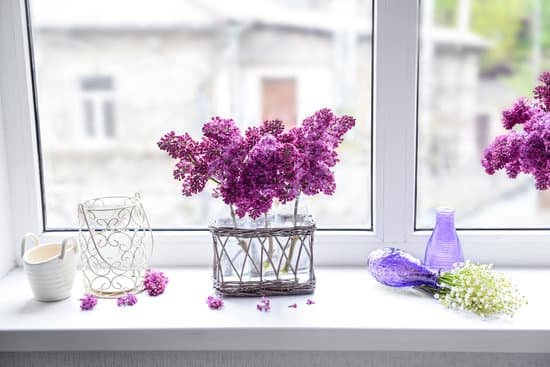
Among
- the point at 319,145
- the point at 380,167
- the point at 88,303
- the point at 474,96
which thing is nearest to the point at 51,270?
the point at 88,303

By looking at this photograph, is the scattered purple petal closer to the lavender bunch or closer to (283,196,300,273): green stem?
(283,196,300,273): green stem

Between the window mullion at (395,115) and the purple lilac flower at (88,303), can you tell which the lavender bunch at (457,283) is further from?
the purple lilac flower at (88,303)

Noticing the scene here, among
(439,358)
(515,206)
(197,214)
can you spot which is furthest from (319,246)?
(515,206)

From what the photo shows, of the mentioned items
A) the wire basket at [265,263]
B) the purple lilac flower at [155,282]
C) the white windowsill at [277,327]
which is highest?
the wire basket at [265,263]

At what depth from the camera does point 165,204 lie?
179 centimetres

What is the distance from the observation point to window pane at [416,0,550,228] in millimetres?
1439

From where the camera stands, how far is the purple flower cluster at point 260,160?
104 centimetres

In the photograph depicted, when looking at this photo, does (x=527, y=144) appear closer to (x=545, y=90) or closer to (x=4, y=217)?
(x=545, y=90)

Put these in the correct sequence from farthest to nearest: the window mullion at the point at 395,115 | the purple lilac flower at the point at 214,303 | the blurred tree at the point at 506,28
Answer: the blurred tree at the point at 506,28
the window mullion at the point at 395,115
the purple lilac flower at the point at 214,303

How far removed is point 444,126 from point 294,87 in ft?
1.92

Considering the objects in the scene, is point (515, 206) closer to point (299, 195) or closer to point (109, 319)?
point (299, 195)

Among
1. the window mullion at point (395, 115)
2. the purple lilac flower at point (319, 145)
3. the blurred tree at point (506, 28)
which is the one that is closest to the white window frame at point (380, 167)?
the window mullion at point (395, 115)

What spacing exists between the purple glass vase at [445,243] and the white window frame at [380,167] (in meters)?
0.13

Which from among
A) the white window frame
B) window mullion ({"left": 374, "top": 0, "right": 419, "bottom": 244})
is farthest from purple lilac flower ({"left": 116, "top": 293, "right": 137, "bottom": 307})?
window mullion ({"left": 374, "top": 0, "right": 419, "bottom": 244})
